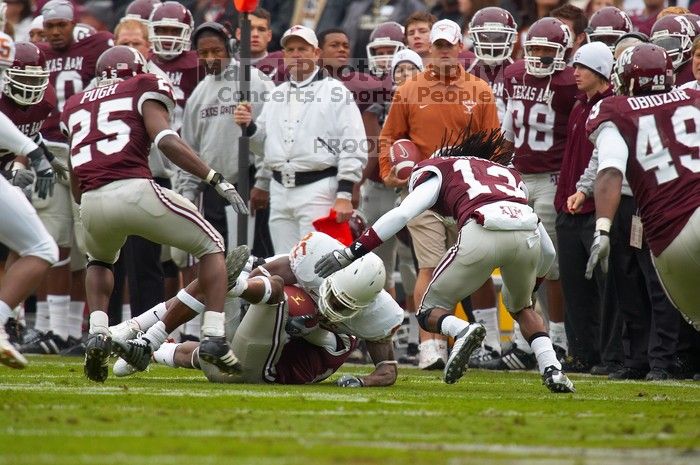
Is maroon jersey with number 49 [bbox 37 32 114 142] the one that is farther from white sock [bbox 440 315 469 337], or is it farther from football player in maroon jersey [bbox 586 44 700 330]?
football player in maroon jersey [bbox 586 44 700 330]

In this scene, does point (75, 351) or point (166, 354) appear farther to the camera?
point (75, 351)

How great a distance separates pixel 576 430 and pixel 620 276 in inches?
141

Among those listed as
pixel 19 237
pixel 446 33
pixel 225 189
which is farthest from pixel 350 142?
pixel 19 237

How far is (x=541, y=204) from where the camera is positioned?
923cm

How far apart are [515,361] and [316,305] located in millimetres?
2485

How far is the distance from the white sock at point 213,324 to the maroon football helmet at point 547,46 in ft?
11.1

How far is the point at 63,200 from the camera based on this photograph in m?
10.3

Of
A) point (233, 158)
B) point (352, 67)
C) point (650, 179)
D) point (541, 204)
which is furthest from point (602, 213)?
point (352, 67)

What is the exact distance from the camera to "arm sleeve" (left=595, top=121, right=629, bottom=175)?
639 centimetres

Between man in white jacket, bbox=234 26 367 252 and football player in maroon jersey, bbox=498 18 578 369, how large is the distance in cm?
111

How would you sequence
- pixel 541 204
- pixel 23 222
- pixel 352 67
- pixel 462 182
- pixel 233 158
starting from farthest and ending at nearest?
pixel 352 67, pixel 233 158, pixel 541 204, pixel 462 182, pixel 23 222

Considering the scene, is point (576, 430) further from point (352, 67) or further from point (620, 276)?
point (352, 67)

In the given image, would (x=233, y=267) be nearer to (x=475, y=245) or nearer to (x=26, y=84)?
(x=475, y=245)

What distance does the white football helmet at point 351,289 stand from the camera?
6641 millimetres
